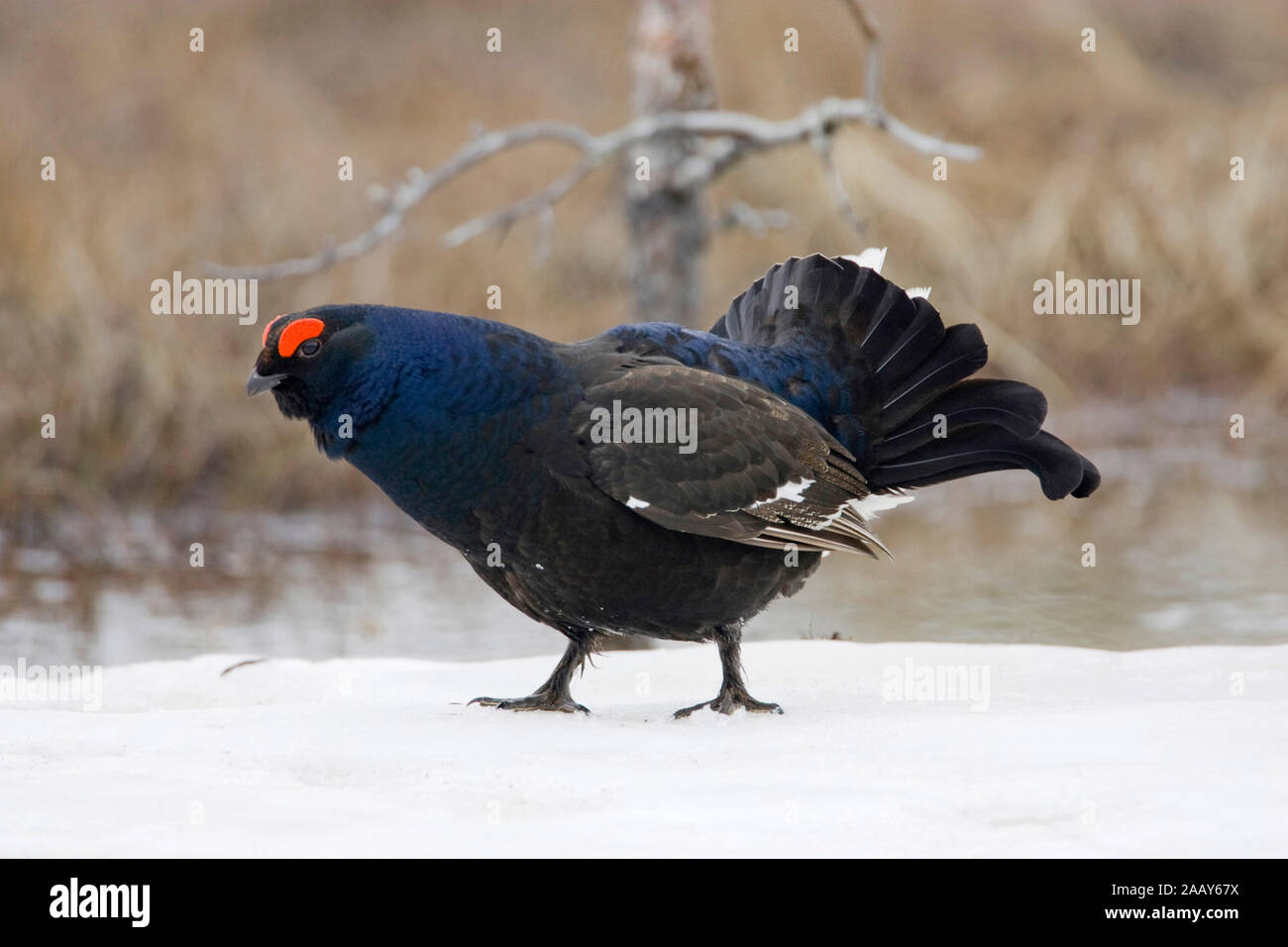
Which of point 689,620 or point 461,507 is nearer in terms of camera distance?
point 461,507

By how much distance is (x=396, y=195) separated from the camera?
8.32 meters

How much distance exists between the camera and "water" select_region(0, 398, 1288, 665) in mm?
7195

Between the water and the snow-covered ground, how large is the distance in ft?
6.24

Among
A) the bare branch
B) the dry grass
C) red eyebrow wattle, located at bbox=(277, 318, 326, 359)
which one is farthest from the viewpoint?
the dry grass

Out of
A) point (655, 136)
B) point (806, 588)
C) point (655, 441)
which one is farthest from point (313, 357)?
point (806, 588)

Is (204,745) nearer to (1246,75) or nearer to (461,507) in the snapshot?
(461,507)

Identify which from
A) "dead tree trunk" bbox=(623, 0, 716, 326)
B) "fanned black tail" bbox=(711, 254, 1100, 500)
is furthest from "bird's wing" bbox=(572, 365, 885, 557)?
"dead tree trunk" bbox=(623, 0, 716, 326)

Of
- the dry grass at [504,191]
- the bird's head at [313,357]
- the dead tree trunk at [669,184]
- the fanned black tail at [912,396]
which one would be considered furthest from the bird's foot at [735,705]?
the dry grass at [504,191]

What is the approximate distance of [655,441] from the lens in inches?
177

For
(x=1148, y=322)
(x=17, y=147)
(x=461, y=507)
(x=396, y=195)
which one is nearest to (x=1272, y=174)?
(x=1148, y=322)

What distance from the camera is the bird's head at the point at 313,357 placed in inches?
169

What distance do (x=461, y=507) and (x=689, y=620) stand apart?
766 mm

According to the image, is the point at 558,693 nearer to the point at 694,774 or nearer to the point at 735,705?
the point at 735,705

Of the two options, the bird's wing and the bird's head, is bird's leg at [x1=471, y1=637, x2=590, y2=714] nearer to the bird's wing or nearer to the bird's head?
the bird's wing
